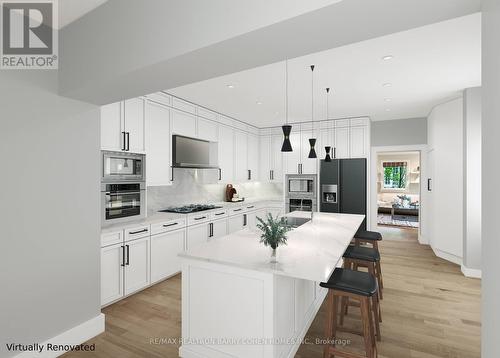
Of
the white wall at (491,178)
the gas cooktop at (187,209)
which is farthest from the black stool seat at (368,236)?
the white wall at (491,178)

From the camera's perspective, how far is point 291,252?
2.17m

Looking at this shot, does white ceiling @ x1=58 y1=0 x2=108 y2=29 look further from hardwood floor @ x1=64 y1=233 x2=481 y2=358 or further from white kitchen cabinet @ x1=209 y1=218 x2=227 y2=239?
white kitchen cabinet @ x1=209 y1=218 x2=227 y2=239

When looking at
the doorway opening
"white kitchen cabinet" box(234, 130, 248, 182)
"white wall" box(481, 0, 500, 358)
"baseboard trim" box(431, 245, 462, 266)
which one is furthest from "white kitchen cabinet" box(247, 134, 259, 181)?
"white wall" box(481, 0, 500, 358)

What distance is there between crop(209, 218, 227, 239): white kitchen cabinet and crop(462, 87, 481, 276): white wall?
3.89 meters

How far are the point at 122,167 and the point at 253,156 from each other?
147 inches

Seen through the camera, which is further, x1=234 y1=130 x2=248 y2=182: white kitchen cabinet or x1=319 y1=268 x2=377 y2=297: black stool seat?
x1=234 y1=130 x2=248 y2=182: white kitchen cabinet

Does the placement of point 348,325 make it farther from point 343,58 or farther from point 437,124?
point 437,124

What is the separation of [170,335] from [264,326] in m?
1.15

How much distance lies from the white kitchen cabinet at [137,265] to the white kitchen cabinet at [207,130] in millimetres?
2165

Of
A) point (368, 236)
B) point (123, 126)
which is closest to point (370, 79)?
point (368, 236)

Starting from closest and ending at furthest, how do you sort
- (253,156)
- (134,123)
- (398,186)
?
(134,123) → (253,156) → (398,186)

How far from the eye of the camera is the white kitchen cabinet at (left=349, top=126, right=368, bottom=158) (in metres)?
5.57

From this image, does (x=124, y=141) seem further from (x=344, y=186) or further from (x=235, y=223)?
(x=344, y=186)

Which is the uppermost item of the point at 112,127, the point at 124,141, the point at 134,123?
the point at 134,123
